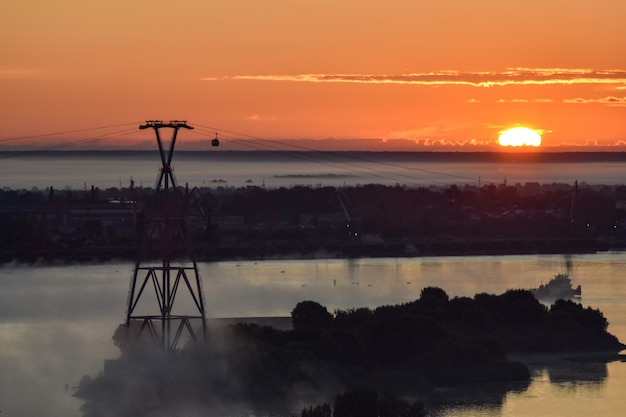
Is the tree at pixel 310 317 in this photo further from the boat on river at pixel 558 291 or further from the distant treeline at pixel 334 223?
the distant treeline at pixel 334 223

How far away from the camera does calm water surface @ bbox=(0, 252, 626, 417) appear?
18.9 meters

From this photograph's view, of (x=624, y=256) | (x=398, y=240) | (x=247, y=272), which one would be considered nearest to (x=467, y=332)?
(x=247, y=272)

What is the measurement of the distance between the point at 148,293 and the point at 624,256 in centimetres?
1817

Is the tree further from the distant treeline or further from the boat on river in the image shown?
the distant treeline

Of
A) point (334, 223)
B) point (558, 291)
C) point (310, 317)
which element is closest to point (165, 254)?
point (310, 317)

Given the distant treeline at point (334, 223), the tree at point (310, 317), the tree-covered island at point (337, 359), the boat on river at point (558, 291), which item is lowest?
the tree-covered island at point (337, 359)

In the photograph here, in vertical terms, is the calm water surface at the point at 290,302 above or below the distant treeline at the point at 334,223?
below

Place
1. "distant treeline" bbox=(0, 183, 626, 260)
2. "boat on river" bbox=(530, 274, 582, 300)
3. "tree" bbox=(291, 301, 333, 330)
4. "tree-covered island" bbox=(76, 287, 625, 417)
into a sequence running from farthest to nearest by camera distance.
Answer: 1. "distant treeline" bbox=(0, 183, 626, 260)
2. "boat on river" bbox=(530, 274, 582, 300)
3. "tree" bbox=(291, 301, 333, 330)
4. "tree-covered island" bbox=(76, 287, 625, 417)

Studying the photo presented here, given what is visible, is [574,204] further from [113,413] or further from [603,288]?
[113,413]

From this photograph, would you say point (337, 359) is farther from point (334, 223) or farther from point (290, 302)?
point (334, 223)

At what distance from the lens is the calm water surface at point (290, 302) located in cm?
1891

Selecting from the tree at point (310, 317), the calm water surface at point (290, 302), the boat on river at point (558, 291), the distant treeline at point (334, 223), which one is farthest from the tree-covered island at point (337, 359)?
the distant treeline at point (334, 223)

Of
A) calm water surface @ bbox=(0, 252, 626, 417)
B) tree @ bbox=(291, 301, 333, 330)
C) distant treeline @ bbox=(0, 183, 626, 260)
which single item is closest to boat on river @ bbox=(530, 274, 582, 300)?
calm water surface @ bbox=(0, 252, 626, 417)

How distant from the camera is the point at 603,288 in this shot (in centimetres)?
3341
